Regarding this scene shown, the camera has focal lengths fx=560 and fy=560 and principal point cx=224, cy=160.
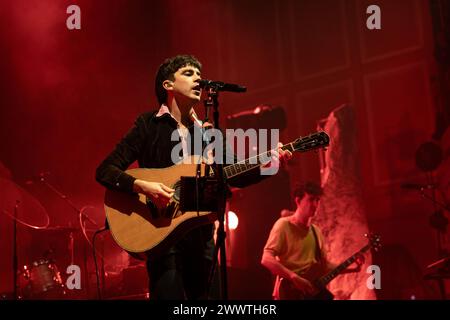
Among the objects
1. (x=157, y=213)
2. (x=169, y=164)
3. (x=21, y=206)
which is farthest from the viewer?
(x=21, y=206)

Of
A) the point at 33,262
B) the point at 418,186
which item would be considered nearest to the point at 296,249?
the point at 418,186

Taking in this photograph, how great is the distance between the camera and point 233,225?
716cm

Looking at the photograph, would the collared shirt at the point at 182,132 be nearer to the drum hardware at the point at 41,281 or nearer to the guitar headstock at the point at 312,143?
the guitar headstock at the point at 312,143

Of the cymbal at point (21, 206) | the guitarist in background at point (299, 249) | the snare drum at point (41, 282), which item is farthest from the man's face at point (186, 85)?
the snare drum at point (41, 282)

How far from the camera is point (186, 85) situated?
337 centimetres

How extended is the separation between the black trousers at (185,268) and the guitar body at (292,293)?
3.24m

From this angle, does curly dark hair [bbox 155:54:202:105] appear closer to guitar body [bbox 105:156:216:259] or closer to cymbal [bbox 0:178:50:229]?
guitar body [bbox 105:156:216:259]

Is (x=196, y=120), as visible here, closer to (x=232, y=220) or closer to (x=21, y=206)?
(x=21, y=206)

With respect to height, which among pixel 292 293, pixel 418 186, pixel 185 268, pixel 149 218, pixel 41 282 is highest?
pixel 418 186

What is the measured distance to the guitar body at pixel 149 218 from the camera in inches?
118

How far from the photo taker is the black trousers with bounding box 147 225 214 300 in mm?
2895

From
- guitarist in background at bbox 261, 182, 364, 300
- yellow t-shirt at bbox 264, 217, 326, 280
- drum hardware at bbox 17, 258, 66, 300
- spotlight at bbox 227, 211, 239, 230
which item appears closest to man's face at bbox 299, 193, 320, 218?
guitarist in background at bbox 261, 182, 364, 300

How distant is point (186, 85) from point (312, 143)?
828mm

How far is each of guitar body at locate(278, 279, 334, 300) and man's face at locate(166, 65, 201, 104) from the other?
3355 mm
